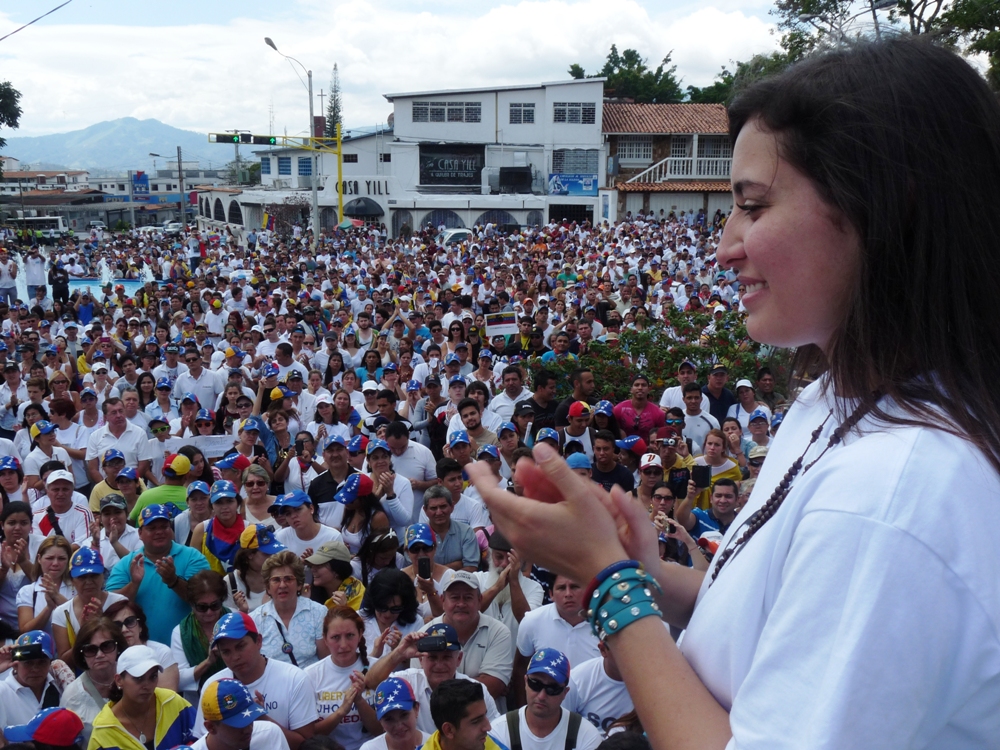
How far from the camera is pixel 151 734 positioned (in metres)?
4.48

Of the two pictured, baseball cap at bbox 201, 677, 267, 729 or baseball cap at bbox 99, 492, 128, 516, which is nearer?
baseball cap at bbox 201, 677, 267, 729

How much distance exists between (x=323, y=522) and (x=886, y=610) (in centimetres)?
642

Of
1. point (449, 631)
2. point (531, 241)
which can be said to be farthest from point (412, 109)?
point (449, 631)

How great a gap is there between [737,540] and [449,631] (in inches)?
146

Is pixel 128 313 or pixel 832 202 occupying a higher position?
pixel 832 202

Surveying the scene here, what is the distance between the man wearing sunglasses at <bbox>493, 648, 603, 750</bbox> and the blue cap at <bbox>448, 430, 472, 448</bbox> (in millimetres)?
3552

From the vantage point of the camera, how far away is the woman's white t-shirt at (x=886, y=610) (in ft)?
2.80

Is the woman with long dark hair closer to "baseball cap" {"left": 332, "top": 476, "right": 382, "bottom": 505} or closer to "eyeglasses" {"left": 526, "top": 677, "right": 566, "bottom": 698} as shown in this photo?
"eyeglasses" {"left": 526, "top": 677, "right": 566, "bottom": 698}

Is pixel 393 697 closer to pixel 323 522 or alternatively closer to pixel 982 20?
pixel 323 522

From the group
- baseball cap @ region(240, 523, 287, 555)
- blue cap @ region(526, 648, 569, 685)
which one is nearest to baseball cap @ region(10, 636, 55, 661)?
baseball cap @ region(240, 523, 287, 555)

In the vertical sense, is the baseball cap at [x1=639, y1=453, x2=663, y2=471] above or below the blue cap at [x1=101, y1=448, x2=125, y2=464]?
above

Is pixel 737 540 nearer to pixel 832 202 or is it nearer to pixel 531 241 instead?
pixel 832 202

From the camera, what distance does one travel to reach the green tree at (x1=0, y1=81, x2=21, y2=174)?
35781 millimetres

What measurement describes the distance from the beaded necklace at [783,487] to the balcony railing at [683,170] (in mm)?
42160
